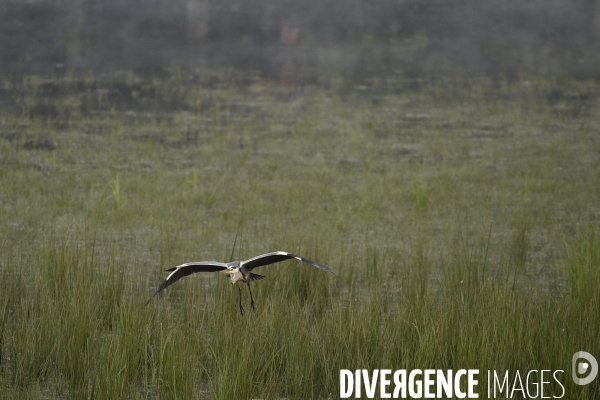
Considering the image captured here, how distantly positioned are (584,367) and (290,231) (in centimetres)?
274

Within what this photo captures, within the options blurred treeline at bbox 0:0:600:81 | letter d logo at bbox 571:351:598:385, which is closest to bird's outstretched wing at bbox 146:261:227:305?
letter d logo at bbox 571:351:598:385

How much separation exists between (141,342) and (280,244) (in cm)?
177

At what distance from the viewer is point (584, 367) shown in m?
3.53

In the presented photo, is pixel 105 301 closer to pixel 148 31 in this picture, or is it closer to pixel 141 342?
pixel 141 342

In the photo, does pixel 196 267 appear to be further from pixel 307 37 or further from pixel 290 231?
pixel 307 37

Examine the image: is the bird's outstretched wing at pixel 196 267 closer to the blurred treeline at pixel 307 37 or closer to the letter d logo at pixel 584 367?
the letter d logo at pixel 584 367

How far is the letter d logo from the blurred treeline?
9921 millimetres

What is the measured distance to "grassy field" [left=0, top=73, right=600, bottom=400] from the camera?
143 inches

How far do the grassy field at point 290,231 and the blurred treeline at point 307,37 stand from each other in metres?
2.21

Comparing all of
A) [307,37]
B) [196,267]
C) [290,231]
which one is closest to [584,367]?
[196,267]

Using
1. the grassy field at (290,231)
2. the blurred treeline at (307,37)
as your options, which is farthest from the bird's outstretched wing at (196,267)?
the blurred treeline at (307,37)

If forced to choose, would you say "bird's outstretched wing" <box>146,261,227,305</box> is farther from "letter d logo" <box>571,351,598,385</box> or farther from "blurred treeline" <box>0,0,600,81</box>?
"blurred treeline" <box>0,0,600,81</box>

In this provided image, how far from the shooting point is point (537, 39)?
20.8 meters

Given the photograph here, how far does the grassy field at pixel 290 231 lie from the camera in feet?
11.9
